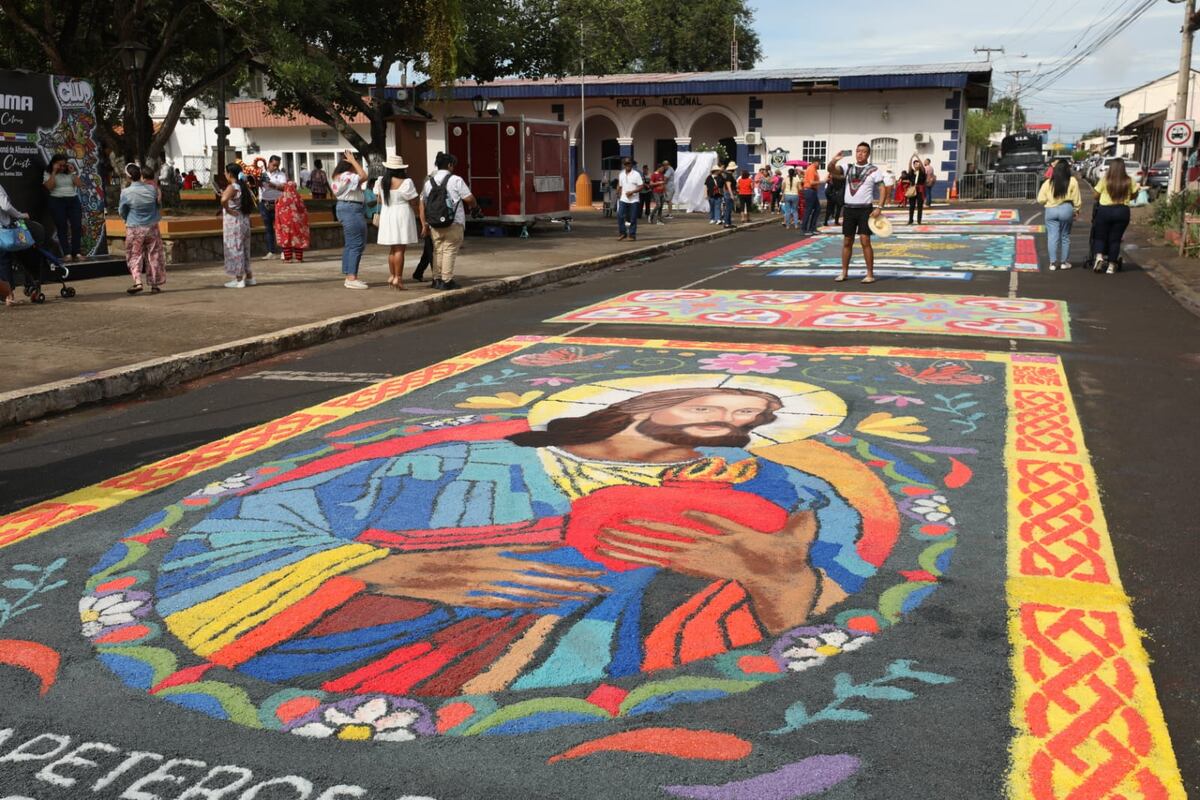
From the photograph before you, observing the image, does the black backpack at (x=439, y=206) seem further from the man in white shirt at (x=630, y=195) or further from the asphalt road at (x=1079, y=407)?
the man in white shirt at (x=630, y=195)

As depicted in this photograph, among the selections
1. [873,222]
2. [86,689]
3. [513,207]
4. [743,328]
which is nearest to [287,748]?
[86,689]

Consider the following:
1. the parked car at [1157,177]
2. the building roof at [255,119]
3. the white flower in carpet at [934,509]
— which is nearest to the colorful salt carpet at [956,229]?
the parked car at [1157,177]

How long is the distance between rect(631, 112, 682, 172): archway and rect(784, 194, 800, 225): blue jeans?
16.2 m

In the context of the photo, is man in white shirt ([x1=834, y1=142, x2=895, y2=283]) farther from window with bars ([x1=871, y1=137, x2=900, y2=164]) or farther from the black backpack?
window with bars ([x1=871, y1=137, x2=900, y2=164])

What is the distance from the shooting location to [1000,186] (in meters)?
42.5

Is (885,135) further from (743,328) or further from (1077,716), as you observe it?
(1077,716)

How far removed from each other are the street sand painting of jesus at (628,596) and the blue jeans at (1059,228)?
9.71 meters

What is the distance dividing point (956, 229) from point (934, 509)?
70.5 feet

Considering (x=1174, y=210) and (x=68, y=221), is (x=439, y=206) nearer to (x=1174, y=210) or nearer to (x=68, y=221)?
(x=68, y=221)

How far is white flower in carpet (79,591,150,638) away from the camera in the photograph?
3.64 m

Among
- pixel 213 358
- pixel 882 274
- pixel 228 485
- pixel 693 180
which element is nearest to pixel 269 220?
pixel 213 358

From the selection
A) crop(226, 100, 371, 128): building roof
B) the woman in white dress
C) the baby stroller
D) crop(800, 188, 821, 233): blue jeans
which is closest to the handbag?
the baby stroller

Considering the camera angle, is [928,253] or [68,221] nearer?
[68,221]

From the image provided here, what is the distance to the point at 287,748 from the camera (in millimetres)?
2842
